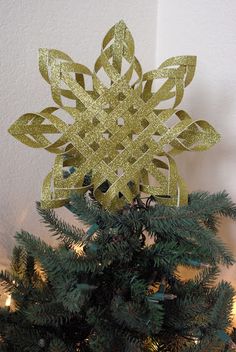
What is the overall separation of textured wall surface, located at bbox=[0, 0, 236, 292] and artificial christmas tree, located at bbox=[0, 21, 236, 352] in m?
0.19

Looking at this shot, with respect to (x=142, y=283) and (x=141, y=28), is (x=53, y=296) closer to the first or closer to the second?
(x=142, y=283)

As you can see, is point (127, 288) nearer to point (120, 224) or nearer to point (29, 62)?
point (120, 224)

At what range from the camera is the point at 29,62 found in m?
0.61

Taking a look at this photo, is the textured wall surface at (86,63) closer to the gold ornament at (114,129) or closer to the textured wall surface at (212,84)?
the textured wall surface at (212,84)

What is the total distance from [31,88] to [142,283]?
40 centimetres

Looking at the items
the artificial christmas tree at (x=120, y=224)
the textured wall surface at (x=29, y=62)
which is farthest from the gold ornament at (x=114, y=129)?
the textured wall surface at (x=29, y=62)

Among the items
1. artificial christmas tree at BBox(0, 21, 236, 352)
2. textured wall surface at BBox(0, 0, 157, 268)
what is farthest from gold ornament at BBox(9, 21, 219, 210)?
textured wall surface at BBox(0, 0, 157, 268)

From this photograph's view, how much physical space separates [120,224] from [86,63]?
38cm

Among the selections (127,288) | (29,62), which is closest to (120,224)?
(127,288)

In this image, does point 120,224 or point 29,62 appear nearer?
point 120,224

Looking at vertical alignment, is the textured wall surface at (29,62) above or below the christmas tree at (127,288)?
above

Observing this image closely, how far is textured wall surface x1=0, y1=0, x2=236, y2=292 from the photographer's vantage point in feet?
1.99

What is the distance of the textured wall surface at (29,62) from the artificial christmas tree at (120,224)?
7.4 inches

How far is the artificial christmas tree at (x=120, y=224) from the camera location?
0.40 m
